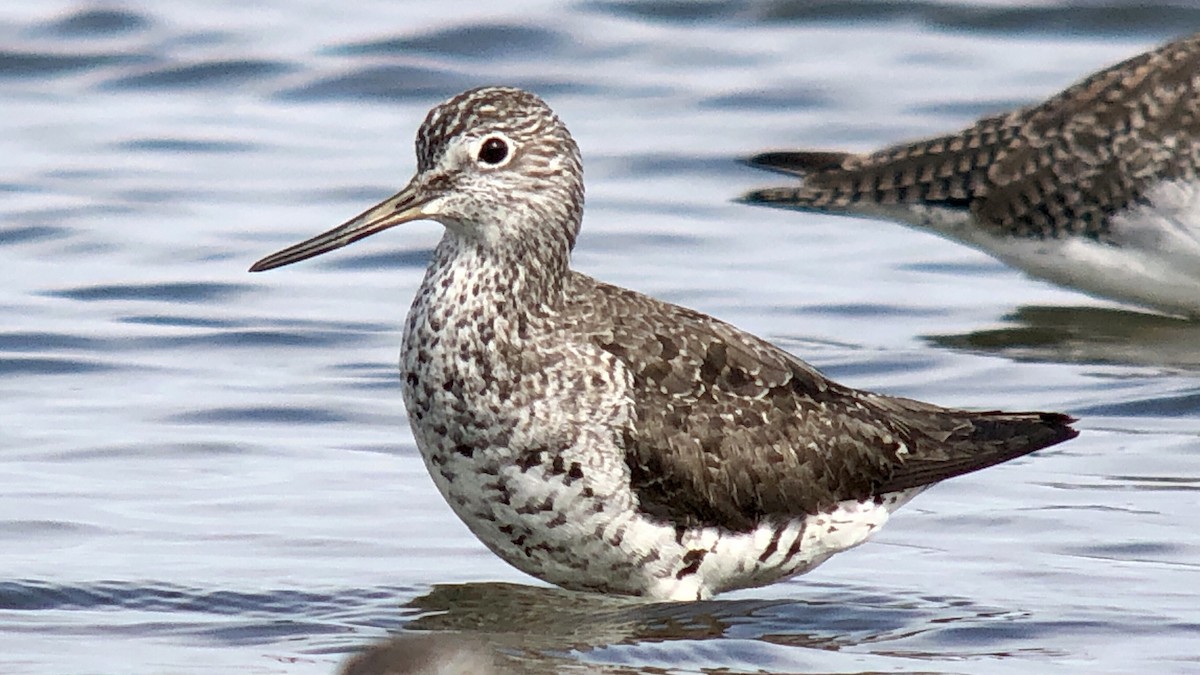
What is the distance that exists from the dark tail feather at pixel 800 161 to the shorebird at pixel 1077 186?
44mm

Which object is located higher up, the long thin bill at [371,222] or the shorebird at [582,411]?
the long thin bill at [371,222]

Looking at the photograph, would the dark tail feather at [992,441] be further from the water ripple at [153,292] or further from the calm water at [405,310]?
the water ripple at [153,292]

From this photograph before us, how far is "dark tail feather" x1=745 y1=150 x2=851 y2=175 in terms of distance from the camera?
1408 centimetres

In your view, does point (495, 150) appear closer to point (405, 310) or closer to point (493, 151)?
point (493, 151)

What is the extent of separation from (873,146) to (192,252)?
504 centimetres

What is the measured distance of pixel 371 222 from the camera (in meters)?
8.55

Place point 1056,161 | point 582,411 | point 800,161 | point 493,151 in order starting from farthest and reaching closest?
point 800,161
point 1056,161
point 493,151
point 582,411

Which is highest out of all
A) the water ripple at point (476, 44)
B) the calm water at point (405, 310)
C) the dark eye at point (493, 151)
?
the water ripple at point (476, 44)

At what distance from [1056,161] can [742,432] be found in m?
5.37

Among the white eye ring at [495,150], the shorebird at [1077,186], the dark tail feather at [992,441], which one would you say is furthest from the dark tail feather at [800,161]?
the white eye ring at [495,150]

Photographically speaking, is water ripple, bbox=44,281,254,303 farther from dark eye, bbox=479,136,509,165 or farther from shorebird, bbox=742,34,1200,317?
dark eye, bbox=479,136,509,165

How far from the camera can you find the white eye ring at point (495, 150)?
852 centimetres

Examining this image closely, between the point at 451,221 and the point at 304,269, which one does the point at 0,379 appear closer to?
the point at 304,269

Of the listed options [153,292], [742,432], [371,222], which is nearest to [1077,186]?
[153,292]
